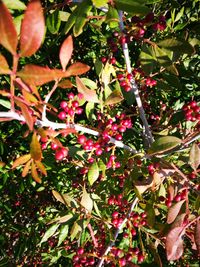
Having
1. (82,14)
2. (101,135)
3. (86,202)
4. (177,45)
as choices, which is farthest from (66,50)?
(86,202)

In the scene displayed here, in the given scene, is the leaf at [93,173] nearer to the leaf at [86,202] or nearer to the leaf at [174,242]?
the leaf at [86,202]

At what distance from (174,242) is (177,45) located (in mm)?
719

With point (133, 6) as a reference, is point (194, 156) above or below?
below

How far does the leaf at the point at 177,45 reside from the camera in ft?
3.41

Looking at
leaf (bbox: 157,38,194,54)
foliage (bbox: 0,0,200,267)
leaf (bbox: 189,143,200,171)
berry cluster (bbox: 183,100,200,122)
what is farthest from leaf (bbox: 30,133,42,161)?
berry cluster (bbox: 183,100,200,122)

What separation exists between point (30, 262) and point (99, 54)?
→ 5.53 feet

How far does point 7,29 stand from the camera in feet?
1.82

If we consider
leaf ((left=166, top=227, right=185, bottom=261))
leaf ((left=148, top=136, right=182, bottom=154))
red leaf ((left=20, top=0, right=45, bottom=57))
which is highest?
red leaf ((left=20, top=0, right=45, bottom=57))

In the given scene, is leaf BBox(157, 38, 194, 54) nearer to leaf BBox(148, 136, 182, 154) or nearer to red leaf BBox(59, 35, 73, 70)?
leaf BBox(148, 136, 182, 154)

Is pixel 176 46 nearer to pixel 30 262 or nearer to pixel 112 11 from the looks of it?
pixel 112 11

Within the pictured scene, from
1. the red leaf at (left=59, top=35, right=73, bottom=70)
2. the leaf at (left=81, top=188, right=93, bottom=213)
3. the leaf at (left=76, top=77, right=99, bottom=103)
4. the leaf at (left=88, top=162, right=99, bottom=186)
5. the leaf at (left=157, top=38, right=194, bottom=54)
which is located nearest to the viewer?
the red leaf at (left=59, top=35, right=73, bottom=70)

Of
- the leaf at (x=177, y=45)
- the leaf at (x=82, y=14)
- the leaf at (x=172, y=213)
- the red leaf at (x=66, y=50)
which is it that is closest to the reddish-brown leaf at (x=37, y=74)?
the red leaf at (x=66, y=50)

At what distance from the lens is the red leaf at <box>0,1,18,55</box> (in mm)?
536

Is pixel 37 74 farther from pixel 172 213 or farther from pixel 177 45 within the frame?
pixel 172 213
